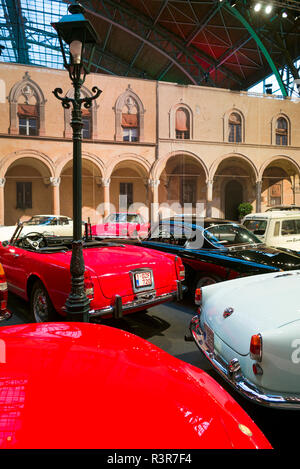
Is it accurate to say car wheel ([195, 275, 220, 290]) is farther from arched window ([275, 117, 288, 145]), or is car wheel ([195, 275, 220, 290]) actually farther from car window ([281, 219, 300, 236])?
arched window ([275, 117, 288, 145])

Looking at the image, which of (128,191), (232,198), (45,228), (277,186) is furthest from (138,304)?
(277,186)

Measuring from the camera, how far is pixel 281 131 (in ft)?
77.7

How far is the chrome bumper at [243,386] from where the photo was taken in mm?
1917

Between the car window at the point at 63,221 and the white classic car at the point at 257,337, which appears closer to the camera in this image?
the white classic car at the point at 257,337

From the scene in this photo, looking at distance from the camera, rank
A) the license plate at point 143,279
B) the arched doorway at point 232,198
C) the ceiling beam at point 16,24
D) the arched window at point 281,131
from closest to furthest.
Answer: the license plate at point 143,279 → the ceiling beam at point 16,24 → the arched window at point 281,131 → the arched doorway at point 232,198

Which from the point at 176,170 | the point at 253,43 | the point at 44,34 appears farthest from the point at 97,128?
the point at 253,43

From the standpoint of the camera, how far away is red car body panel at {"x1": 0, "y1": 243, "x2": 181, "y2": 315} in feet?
11.9

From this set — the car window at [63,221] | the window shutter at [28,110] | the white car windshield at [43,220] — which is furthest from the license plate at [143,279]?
the window shutter at [28,110]

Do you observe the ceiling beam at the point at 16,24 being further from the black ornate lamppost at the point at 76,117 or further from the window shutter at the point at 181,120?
the black ornate lamppost at the point at 76,117

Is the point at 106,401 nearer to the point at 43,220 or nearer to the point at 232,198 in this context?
the point at 43,220

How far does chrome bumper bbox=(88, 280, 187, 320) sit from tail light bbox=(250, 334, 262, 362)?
6.08ft

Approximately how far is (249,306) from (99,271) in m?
1.92

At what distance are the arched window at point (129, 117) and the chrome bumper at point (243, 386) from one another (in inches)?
796

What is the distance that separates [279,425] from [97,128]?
824 inches
